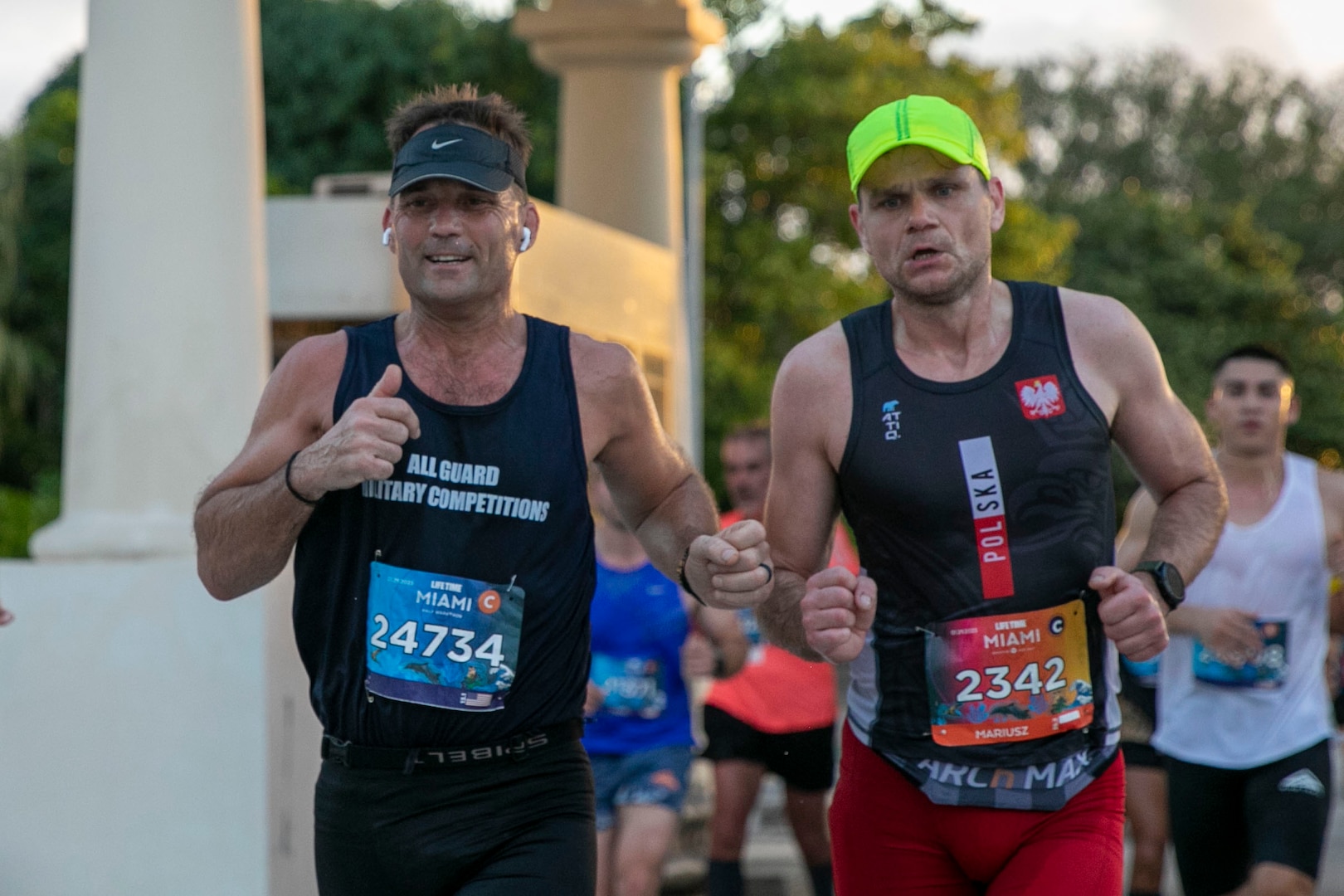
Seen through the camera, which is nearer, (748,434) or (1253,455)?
(1253,455)

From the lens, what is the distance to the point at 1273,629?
657 cm

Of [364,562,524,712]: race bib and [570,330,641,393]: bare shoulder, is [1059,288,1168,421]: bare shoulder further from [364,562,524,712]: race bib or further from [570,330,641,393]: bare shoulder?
[364,562,524,712]: race bib

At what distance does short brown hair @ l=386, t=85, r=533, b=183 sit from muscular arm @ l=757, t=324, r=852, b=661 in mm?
763

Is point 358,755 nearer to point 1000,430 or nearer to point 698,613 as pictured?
point 1000,430

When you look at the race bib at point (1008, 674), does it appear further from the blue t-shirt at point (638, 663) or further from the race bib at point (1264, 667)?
the blue t-shirt at point (638, 663)

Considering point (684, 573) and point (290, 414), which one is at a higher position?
point (290, 414)

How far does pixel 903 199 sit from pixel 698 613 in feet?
12.7

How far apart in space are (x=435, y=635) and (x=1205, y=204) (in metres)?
47.8

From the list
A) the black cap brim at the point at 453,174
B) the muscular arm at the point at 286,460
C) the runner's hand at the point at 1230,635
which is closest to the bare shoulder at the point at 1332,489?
the runner's hand at the point at 1230,635

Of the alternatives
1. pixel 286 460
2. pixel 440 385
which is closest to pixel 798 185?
pixel 440 385

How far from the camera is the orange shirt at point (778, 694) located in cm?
831

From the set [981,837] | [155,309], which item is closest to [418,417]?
[981,837]

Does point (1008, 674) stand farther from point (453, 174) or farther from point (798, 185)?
point (798, 185)

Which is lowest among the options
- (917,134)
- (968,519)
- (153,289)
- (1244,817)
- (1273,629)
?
(1244,817)
